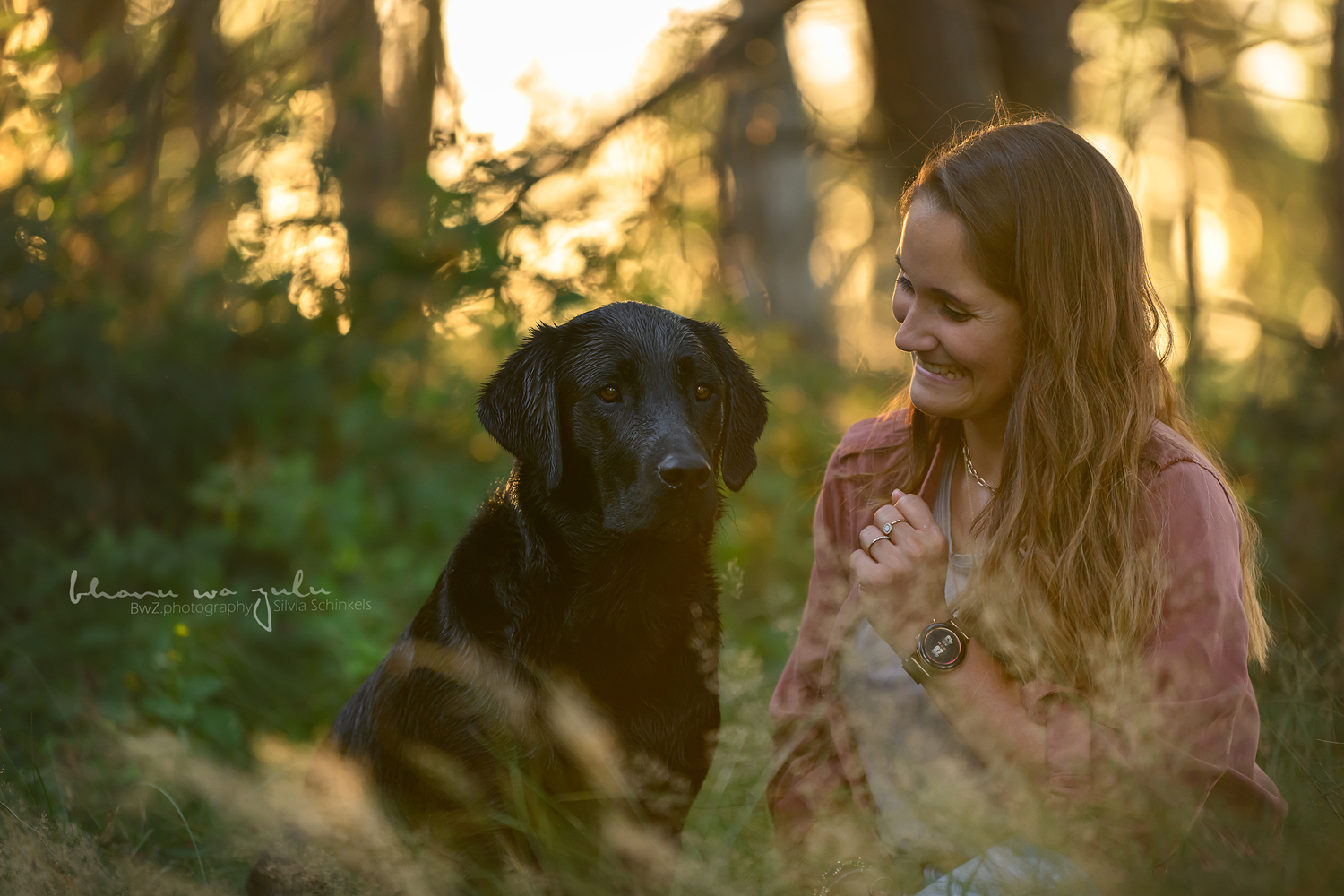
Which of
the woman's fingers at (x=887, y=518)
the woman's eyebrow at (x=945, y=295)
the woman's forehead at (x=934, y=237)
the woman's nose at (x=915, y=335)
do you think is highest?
the woman's forehead at (x=934, y=237)

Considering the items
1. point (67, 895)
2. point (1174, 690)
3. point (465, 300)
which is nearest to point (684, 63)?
point (465, 300)

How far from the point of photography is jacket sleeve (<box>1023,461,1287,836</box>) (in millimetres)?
1738

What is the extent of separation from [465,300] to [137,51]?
2706 mm

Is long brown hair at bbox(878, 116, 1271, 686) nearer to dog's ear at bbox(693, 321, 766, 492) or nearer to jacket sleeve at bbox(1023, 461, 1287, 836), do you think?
jacket sleeve at bbox(1023, 461, 1287, 836)

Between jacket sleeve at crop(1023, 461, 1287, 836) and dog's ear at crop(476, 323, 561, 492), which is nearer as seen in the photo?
jacket sleeve at crop(1023, 461, 1287, 836)

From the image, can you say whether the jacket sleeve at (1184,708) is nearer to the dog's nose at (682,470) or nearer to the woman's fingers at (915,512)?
the woman's fingers at (915,512)

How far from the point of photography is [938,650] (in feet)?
6.53

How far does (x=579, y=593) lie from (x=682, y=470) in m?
0.38

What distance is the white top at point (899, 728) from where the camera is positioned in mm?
2035

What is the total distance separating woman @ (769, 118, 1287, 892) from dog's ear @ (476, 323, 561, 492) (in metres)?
0.76

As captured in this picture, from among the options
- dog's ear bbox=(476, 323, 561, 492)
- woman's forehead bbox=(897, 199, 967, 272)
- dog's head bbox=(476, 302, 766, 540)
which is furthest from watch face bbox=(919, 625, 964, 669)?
dog's ear bbox=(476, 323, 561, 492)

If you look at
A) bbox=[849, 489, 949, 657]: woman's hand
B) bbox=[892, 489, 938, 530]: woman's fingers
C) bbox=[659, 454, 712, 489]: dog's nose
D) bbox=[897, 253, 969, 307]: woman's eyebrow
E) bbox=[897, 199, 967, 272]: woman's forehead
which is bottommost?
bbox=[849, 489, 949, 657]: woman's hand

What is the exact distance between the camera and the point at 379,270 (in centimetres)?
465

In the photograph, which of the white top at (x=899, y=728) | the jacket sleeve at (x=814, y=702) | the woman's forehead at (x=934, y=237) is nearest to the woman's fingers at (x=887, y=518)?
the white top at (x=899, y=728)
